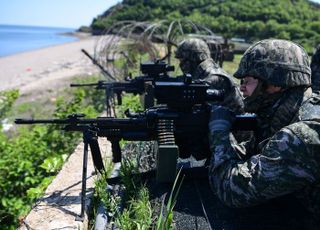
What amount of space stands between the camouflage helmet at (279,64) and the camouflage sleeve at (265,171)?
51 cm

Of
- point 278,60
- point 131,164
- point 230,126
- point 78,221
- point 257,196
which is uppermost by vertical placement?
point 278,60

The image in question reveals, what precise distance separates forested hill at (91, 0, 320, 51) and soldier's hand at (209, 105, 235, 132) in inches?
1085

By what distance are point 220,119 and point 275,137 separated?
673mm

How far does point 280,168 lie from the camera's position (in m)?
2.89

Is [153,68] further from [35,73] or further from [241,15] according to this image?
[241,15]

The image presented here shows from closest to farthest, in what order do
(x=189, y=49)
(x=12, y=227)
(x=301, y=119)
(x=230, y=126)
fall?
(x=301, y=119) < (x=230, y=126) < (x=12, y=227) < (x=189, y=49)

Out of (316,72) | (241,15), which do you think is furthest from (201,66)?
(241,15)

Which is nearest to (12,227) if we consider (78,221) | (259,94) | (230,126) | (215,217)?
(78,221)

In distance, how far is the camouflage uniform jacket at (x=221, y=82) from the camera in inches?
233

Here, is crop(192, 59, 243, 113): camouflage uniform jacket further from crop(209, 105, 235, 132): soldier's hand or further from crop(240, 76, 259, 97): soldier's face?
crop(240, 76, 259, 97): soldier's face

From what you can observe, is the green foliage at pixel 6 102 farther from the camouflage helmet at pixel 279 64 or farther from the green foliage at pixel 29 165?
the camouflage helmet at pixel 279 64

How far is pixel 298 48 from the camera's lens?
3334 mm

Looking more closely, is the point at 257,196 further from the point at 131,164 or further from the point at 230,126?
the point at 131,164

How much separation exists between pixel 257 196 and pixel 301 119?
0.63 metres
